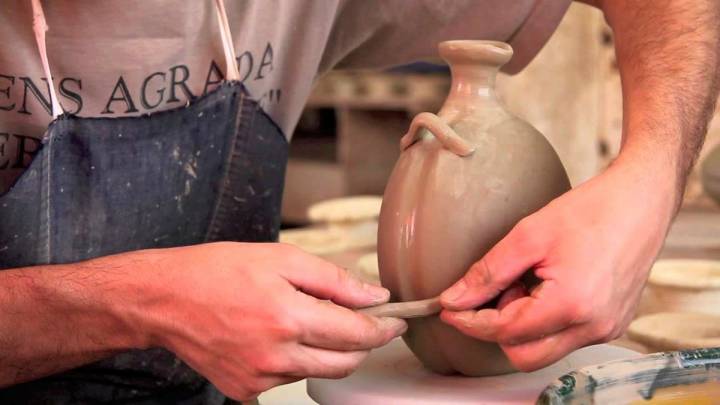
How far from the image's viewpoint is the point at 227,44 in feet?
4.41

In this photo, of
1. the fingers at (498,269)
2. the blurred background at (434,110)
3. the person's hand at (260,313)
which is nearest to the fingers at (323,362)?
the person's hand at (260,313)

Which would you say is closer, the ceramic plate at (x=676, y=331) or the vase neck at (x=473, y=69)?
the vase neck at (x=473, y=69)

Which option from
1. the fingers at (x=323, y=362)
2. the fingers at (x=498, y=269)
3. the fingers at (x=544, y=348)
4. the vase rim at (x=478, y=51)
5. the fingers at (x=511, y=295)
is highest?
the vase rim at (x=478, y=51)

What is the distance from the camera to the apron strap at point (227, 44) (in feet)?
4.35

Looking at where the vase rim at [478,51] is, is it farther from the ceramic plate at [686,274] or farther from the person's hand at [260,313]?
the ceramic plate at [686,274]

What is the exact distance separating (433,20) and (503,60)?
0.47 m

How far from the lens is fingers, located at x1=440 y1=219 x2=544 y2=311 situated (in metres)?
0.98

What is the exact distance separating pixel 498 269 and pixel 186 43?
571mm

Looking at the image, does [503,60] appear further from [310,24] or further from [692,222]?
[692,222]

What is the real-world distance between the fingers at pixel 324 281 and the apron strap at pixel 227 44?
46cm

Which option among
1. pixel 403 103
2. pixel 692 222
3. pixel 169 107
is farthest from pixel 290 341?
pixel 403 103

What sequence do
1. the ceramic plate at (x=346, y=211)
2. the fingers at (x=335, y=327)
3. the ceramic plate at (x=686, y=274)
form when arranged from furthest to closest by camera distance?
the ceramic plate at (x=346, y=211)
the ceramic plate at (x=686, y=274)
the fingers at (x=335, y=327)

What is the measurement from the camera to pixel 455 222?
41.8 inches

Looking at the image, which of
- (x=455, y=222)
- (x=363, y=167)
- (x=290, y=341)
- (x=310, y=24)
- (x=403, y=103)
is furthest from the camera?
(x=363, y=167)
